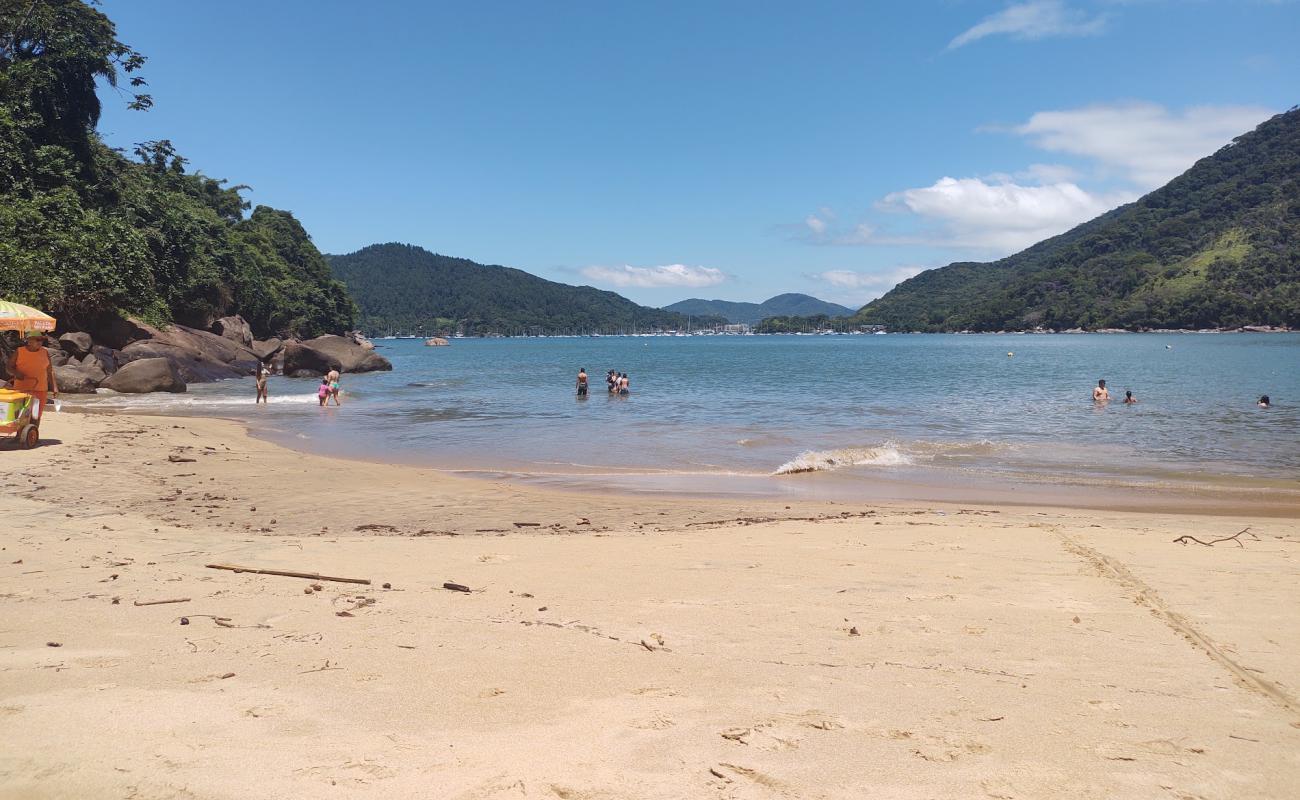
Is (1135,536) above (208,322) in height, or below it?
below

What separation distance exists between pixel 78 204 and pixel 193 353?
10963mm

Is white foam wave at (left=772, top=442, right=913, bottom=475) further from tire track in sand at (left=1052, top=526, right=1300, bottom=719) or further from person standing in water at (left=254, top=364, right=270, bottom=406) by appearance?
person standing in water at (left=254, top=364, right=270, bottom=406)

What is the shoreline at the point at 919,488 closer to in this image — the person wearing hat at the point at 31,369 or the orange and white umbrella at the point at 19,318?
the person wearing hat at the point at 31,369

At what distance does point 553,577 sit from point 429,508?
4845 mm

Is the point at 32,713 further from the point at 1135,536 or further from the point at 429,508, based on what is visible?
the point at 1135,536

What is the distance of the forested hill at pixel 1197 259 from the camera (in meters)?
140

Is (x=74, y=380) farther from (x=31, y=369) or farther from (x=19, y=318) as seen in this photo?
(x=19, y=318)

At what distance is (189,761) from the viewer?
3236mm

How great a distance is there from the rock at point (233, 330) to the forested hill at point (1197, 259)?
158219 millimetres

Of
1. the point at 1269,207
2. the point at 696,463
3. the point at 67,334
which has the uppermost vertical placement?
the point at 1269,207

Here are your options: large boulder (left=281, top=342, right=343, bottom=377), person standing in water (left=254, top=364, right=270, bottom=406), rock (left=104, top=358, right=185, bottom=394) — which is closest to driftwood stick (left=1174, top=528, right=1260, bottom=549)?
person standing in water (left=254, top=364, right=270, bottom=406)

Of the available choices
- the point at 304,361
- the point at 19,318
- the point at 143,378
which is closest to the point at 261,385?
the point at 143,378

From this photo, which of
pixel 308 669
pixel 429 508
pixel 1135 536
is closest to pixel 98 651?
pixel 308 669

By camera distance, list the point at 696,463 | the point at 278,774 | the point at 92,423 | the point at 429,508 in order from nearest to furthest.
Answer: the point at 278,774, the point at 429,508, the point at 696,463, the point at 92,423
